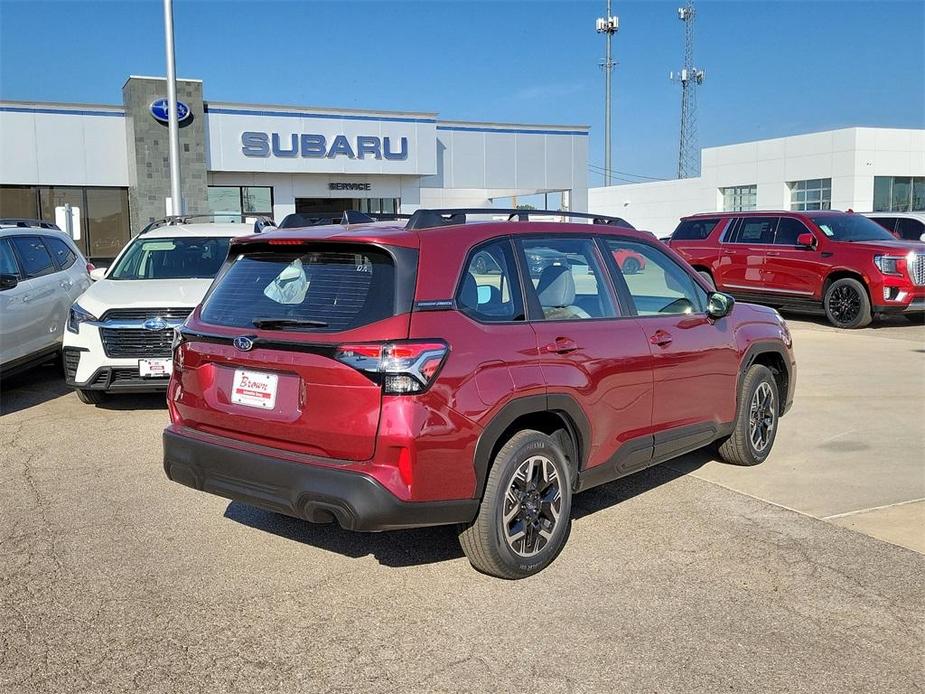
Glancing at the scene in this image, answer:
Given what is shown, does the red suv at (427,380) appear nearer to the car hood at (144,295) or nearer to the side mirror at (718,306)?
the side mirror at (718,306)

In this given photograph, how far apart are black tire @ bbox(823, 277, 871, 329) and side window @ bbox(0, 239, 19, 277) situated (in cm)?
1196

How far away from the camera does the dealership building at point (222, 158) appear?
78.3 ft

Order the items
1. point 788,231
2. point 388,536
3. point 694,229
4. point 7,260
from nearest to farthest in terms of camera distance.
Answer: point 388,536
point 7,260
point 788,231
point 694,229

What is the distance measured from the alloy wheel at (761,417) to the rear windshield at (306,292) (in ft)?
11.0

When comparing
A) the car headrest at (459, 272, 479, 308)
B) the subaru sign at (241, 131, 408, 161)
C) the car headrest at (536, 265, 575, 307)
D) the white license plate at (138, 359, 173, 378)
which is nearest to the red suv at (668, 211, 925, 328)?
the car headrest at (536, 265, 575, 307)

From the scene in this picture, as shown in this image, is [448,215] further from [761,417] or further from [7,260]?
[7,260]

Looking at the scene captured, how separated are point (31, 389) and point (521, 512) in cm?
738

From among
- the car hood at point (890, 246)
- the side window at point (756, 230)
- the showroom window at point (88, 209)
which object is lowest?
the car hood at point (890, 246)

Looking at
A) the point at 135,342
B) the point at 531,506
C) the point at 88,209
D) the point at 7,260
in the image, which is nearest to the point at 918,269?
the point at 135,342

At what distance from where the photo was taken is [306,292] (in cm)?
416

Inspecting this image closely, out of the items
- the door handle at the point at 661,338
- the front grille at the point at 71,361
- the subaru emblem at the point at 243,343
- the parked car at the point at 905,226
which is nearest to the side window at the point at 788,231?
the parked car at the point at 905,226

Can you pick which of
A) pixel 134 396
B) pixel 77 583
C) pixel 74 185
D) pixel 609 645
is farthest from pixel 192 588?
pixel 74 185

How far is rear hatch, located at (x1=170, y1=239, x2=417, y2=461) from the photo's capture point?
3.84 metres

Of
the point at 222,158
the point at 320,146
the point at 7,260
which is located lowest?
the point at 7,260
